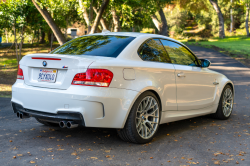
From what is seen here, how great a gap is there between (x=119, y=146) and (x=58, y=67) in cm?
144

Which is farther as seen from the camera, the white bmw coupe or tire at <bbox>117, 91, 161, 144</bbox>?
tire at <bbox>117, 91, 161, 144</bbox>

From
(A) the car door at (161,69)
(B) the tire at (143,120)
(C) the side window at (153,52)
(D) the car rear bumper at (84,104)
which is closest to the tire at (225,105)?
(A) the car door at (161,69)

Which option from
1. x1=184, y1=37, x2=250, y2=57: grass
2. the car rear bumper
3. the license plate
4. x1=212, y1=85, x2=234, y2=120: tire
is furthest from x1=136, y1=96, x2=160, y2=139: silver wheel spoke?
x1=184, y1=37, x2=250, y2=57: grass

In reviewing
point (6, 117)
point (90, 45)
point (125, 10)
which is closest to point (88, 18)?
point (125, 10)

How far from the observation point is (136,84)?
4.38 metres

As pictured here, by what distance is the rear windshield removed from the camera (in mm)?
4629

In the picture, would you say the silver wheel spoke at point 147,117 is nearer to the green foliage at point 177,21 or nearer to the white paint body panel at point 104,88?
the white paint body panel at point 104,88

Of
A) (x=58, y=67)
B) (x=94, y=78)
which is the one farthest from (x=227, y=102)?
(x=58, y=67)

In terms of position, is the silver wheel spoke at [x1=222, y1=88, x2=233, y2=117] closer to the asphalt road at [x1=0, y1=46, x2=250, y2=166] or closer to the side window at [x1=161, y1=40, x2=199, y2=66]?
the asphalt road at [x1=0, y1=46, x2=250, y2=166]

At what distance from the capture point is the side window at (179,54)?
538 centimetres

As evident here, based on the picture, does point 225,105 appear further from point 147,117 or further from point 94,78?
point 94,78

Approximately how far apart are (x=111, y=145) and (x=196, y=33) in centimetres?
7082

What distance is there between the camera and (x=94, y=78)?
13.2ft

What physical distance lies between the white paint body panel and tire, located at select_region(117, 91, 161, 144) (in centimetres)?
11
